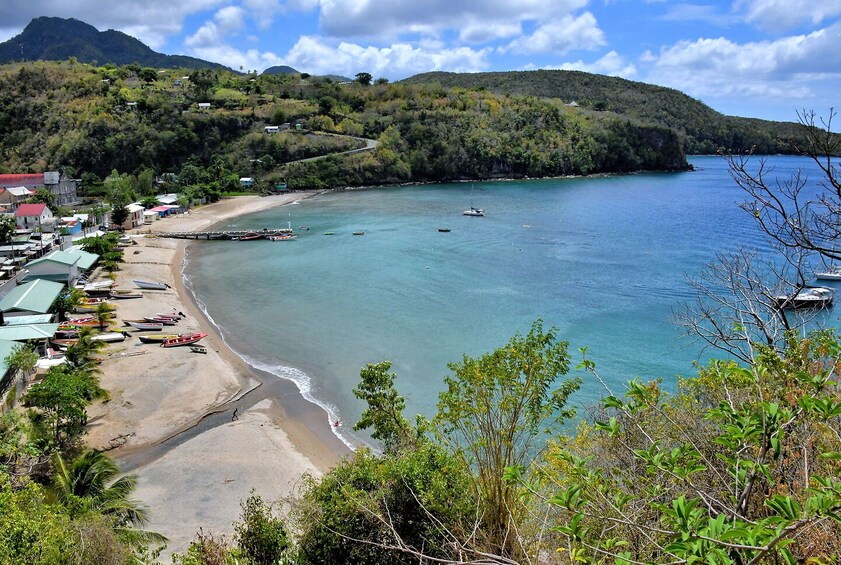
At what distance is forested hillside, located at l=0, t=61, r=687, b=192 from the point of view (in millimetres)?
97062

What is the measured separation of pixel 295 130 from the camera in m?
107

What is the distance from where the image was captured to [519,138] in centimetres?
12069

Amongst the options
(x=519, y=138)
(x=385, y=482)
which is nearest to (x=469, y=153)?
(x=519, y=138)

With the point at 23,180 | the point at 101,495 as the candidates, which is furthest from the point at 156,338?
the point at 23,180

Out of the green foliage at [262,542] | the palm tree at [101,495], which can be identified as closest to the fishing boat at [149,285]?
the palm tree at [101,495]

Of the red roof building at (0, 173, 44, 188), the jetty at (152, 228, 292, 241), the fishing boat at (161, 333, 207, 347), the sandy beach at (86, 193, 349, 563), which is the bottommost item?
the sandy beach at (86, 193, 349, 563)

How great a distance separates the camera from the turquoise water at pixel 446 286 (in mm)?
28547

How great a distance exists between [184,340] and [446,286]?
714 inches

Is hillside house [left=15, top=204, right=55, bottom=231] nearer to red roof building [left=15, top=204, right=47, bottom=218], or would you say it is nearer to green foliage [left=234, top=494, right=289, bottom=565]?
red roof building [left=15, top=204, right=47, bottom=218]

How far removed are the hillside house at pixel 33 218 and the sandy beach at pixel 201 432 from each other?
27.1 metres

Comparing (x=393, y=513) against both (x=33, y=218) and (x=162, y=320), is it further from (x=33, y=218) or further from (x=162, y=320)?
(x=33, y=218)

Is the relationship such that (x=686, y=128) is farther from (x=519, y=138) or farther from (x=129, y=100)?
(x=129, y=100)

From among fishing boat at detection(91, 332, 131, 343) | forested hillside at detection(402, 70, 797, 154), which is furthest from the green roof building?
forested hillside at detection(402, 70, 797, 154)

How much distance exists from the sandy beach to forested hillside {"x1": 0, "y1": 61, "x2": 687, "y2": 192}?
73.9 metres
